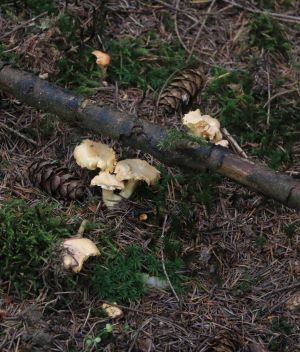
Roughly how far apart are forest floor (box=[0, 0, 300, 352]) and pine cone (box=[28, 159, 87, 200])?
6cm

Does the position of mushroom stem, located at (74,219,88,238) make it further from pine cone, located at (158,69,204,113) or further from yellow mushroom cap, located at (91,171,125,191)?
pine cone, located at (158,69,204,113)

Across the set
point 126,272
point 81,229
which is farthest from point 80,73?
point 126,272

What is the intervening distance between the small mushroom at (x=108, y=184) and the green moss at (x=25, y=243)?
12.9 inches

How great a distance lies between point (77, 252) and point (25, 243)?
30 cm

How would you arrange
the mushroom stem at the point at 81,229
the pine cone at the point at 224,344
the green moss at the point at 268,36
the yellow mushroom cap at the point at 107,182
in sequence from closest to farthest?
1. the pine cone at the point at 224,344
2. the mushroom stem at the point at 81,229
3. the yellow mushroom cap at the point at 107,182
4. the green moss at the point at 268,36

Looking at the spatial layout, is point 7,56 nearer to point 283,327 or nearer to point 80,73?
point 80,73

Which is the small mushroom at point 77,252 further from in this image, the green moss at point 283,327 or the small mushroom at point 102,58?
the small mushroom at point 102,58

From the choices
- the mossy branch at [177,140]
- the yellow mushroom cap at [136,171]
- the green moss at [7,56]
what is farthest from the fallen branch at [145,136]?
the green moss at [7,56]

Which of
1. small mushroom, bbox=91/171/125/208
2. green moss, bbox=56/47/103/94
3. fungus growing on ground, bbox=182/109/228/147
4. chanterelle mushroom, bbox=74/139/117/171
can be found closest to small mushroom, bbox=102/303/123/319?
small mushroom, bbox=91/171/125/208

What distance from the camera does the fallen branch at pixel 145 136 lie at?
3543 millimetres

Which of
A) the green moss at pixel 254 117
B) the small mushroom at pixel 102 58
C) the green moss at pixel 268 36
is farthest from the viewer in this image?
the green moss at pixel 268 36

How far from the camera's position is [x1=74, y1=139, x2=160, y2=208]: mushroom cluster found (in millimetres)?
3707

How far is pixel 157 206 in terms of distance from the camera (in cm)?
383

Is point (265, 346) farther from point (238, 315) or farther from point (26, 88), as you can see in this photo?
point (26, 88)
